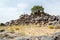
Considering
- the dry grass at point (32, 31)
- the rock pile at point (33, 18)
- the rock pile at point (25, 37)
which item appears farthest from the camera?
the rock pile at point (33, 18)

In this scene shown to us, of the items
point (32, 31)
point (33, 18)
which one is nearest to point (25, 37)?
point (32, 31)

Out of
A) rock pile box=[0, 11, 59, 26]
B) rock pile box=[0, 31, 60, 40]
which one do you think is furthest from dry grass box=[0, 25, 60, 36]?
rock pile box=[0, 11, 59, 26]

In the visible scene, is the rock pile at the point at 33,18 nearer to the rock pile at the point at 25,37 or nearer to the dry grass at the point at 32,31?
the dry grass at the point at 32,31

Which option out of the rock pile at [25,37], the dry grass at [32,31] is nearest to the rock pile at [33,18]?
the dry grass at [32,31]

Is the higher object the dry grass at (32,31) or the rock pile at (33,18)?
the rock pile at (33,18)

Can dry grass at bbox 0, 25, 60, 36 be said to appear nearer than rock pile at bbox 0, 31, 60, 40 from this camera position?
No

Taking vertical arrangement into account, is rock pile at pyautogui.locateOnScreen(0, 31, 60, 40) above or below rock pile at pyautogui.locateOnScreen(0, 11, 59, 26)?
below

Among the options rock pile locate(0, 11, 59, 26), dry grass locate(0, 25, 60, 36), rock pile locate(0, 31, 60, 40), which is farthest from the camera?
rock pile locate(0, 11, 59, 26)

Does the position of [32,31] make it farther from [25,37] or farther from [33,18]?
[33,18]

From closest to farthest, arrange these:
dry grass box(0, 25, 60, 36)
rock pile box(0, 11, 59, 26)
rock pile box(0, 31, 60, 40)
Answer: rock pile box(0, 31, 60, 40)
dry grass box(0, 25, 60, 36)
rock pile box(0, 11, 59, 26)

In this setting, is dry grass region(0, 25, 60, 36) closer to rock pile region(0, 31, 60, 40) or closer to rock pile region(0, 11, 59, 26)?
rock pile region(0, 31, 60, 40)

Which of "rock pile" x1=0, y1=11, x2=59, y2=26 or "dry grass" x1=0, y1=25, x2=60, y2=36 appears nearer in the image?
"dry grass" x1=0, y1=25, x2=60, y2=36

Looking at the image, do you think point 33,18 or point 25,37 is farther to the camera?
point 33,18

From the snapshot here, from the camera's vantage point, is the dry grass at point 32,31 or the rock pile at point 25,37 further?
the dry grass at point 32,31
